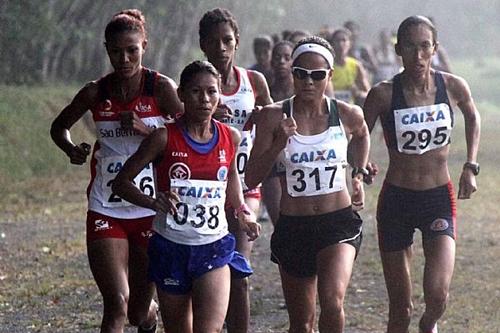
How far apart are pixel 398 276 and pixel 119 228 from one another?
195 centimetres

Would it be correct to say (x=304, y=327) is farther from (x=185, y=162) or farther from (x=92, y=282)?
(x=92, y=282)

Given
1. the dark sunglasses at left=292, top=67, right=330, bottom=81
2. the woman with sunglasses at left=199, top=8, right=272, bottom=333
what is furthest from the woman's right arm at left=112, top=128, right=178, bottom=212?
the woman with sunglasses at left=199, top=8, right=272, bottom=333

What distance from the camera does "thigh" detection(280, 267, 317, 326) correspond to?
8.02m

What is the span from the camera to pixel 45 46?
91.6ft

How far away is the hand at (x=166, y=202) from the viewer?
7.25 meters

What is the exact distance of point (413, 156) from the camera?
8.96 metres

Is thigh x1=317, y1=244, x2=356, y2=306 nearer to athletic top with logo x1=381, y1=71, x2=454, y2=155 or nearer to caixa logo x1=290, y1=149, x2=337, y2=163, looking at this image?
caixa logo x1=290, y1=149, x2=337, y2=163

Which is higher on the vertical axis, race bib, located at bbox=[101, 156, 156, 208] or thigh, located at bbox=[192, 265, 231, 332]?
race bib, located at bbox=[101, 156, 156, 208]

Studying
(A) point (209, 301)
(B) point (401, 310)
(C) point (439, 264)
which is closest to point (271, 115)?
(A) point (209, 301)

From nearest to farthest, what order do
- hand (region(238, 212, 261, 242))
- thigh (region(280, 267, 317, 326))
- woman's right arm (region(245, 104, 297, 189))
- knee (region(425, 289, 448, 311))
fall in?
1. hand (region(238, 212, 261, 242))
2. woman's right arm (region(245, 104, 297, 189))
3. thigh (region(280, 267, 317, 326))
4. knee (region(425, 289, 448, 311))

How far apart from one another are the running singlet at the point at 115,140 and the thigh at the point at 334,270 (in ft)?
3.44

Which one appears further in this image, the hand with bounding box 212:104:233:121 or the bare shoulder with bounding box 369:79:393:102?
the bare shoulder with bounding box 369:79:393:102

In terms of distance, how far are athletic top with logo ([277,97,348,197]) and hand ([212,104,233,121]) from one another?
79 cm

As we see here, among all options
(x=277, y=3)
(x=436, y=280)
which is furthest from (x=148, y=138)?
(x=277, y=3)
